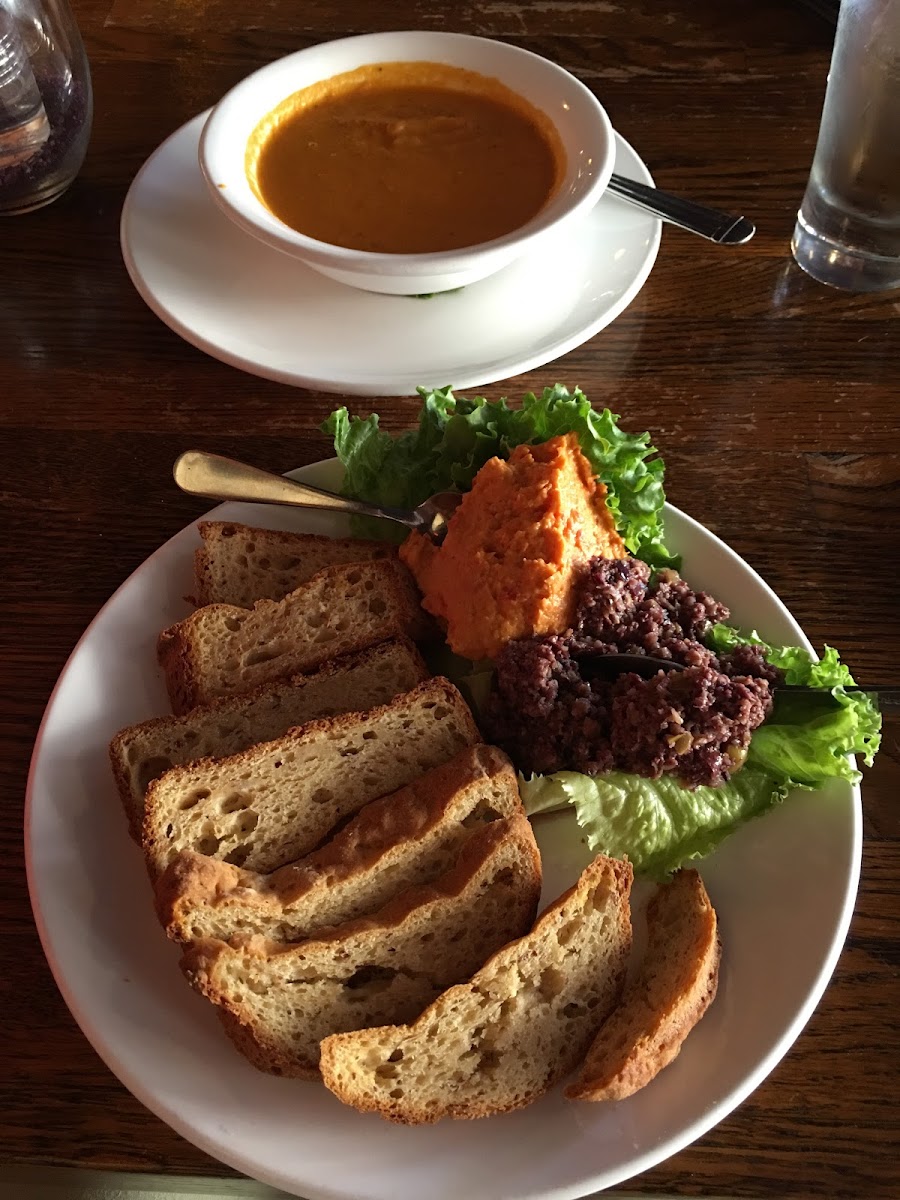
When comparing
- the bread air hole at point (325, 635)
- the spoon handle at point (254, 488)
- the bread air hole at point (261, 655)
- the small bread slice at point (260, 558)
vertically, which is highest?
the spoon handle at point (254, 488)

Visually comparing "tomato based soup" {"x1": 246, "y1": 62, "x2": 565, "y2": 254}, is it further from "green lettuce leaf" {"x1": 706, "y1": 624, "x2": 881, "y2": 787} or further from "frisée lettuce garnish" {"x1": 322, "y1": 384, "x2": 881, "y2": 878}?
"green lettuce leaf" {"x1": 706, "y1": 624, "x2": 881, "y2": 787}

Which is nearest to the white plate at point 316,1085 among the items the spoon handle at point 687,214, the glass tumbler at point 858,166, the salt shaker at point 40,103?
the spoon handle at point 687,214

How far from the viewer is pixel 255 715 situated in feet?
6.25

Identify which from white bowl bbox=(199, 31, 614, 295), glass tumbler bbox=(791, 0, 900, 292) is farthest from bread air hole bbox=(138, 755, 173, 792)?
glass tumbler bbox=(791, 0, 900, 292)

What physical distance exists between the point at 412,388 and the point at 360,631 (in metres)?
0.59

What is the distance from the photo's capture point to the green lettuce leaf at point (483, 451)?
6.71 ft

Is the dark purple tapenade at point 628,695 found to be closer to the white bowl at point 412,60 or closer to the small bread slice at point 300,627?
the small bread slice at point 300,627

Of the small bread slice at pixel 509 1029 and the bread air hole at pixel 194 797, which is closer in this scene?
the small bread slice at pixel 509 1029

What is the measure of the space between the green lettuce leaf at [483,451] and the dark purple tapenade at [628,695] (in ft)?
0.53

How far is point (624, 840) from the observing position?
1.73 m

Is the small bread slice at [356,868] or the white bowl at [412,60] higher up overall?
the white bowl at [412,60]

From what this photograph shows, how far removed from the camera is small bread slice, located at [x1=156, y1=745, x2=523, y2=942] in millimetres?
1583

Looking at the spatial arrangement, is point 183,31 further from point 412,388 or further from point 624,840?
point 624,840

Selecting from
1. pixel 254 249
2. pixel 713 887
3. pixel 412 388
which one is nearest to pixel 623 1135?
pixel 713 887
